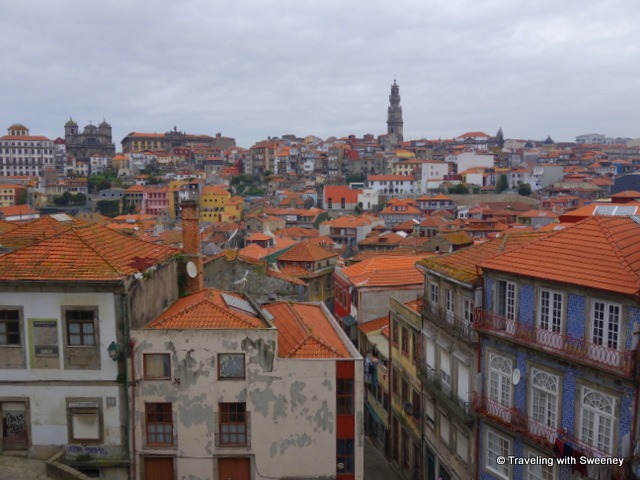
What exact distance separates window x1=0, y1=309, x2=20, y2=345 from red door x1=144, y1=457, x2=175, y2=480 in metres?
5.24

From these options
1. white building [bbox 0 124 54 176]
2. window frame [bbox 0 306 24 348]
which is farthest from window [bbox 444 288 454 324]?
white building [bbox 0 124 54 176]

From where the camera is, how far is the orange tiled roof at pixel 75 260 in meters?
15.6

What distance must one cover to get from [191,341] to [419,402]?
10.6 m

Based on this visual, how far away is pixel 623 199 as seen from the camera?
132 feet

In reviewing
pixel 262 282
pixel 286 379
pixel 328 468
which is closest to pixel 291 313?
pixel 286 379

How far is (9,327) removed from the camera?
52.7 ft

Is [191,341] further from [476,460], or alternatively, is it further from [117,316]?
[476,460]

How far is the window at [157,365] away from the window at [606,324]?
1156 cm

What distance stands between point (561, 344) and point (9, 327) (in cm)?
1521

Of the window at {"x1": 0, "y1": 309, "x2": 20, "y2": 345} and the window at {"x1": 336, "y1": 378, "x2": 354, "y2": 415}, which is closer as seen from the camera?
the window at {"x1": 0, "y1": 309, "x2": 20, "y2": 345}

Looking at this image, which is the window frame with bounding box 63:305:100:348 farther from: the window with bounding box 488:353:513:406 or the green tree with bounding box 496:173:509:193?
the green tree with bounding box 496:173:509:193

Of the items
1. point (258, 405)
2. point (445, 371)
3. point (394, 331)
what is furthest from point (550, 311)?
point (394, 331)

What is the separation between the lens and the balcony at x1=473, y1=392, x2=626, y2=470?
44.7 ft

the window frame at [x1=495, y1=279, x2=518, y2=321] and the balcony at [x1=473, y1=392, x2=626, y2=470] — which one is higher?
the window frame at [x1=495, y1=279, x2=518, y2=321]
